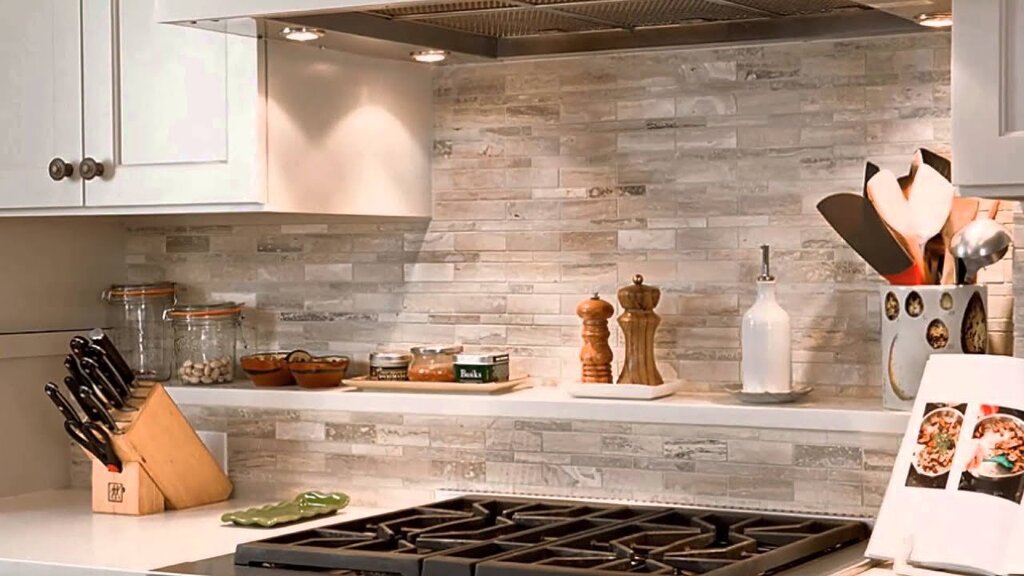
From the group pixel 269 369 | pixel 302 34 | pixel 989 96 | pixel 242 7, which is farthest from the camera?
pixel 269 369

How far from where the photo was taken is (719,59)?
275 centimetres

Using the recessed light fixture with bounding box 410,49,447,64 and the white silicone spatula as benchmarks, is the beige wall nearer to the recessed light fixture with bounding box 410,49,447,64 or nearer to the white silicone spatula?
the recessed light fixture with bounding box 410,49,447,64

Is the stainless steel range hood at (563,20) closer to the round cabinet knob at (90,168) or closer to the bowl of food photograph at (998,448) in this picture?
the round cabinet knob at (90,168)

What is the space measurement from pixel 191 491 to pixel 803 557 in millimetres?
1238

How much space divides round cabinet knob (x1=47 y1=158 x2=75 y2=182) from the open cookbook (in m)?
1.58

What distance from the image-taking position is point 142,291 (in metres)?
3.27

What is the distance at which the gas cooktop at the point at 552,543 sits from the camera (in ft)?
7.32

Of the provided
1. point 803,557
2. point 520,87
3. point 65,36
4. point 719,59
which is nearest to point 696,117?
point 719,59

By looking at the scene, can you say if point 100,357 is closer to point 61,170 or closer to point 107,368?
point 107,368

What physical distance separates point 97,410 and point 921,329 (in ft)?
4.87

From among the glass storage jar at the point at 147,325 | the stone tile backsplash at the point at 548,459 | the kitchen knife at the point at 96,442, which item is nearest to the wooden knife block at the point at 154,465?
the kitchen knife at the point at 96,442

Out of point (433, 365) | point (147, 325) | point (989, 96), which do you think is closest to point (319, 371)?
point (433, 365)

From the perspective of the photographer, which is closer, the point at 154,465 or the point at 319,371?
the point at 154,465

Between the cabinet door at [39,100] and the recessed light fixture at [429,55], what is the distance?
0.64 meters
